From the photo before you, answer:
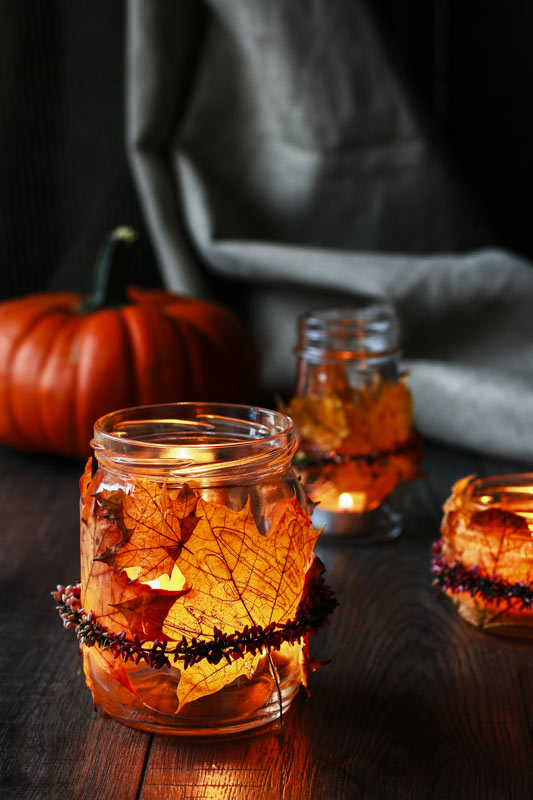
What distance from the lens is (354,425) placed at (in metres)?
0.89

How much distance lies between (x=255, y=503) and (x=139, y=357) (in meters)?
0.63

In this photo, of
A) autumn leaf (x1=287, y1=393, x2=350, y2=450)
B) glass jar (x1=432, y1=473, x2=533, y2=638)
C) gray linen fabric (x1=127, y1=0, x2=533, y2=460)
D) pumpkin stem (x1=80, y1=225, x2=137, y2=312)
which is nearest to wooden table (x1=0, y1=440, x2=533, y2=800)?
glass jar (x1=432, y1=473, x2=533, y2=638)

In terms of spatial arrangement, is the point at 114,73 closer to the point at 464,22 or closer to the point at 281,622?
the point at 464,22

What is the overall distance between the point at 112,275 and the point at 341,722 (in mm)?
796

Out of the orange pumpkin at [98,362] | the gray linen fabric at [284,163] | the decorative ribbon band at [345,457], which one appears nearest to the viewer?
the decorative ribbon band at [345,457]

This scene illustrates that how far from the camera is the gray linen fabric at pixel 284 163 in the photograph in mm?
1392

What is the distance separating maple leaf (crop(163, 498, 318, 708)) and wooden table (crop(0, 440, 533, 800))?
53mm

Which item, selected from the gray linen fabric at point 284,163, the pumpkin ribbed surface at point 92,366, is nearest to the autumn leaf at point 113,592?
the pumpkin ribbed surface at point 92,366

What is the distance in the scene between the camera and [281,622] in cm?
55

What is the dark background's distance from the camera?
1466 millimetres

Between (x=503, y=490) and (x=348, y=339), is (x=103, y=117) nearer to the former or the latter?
(x=348, y=339)

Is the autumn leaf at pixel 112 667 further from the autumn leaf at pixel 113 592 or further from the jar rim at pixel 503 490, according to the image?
the jar rim at pixel 503 490

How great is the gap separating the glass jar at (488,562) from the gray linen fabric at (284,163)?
2.07 feet

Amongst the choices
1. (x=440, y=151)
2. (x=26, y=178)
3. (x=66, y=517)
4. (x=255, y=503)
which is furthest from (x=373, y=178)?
(x=255, y=503)
